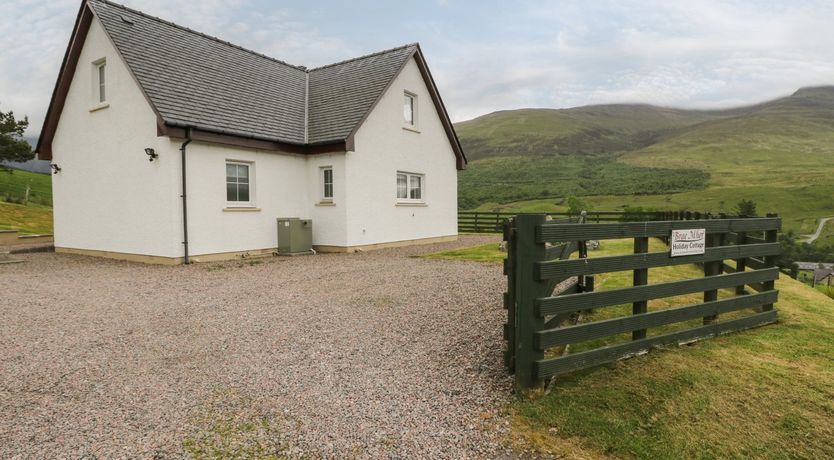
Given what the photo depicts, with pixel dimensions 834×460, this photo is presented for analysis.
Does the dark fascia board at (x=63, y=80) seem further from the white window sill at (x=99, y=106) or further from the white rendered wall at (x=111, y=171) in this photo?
the white window sill at (x=99, y=106)

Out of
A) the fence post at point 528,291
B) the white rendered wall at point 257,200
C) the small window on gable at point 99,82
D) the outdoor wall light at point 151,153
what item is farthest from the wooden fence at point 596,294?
the small window on gable at point 99,82

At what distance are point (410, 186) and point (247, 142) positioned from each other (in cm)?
703

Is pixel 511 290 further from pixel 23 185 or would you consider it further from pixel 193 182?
pixel 23 185

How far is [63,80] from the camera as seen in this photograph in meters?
15.9

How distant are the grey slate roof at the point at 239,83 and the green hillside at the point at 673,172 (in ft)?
145

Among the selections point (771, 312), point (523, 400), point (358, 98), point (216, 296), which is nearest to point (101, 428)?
point (523, 400)

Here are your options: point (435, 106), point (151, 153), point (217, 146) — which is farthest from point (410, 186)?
point (151, 153)

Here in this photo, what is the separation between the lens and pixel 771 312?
Answer: 652cm

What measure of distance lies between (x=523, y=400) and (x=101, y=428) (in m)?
3.40

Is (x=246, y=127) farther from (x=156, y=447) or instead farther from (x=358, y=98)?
(x=156, y=447)

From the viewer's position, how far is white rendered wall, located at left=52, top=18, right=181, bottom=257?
13320 millimetres

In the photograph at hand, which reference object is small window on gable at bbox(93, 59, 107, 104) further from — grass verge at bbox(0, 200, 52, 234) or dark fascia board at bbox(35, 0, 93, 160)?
grass verge at bbox(0, 200, 52, 234)

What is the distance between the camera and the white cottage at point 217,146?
533 inches

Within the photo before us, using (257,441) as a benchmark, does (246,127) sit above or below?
above
